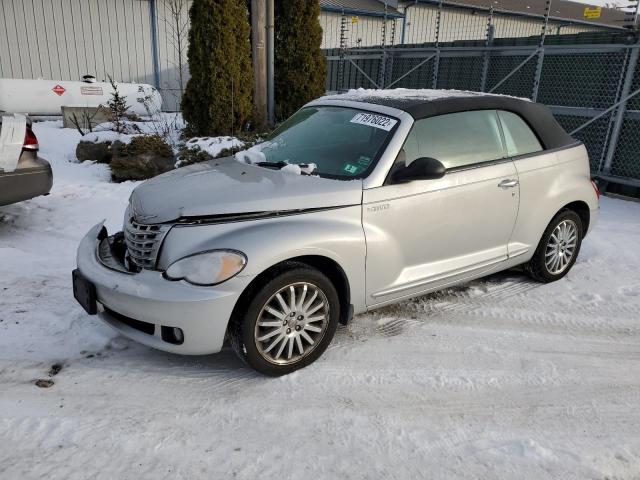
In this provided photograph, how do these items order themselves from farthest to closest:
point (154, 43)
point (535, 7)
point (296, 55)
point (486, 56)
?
point (535, 7), point (154, 43), point (486, 56), point (296, 55)

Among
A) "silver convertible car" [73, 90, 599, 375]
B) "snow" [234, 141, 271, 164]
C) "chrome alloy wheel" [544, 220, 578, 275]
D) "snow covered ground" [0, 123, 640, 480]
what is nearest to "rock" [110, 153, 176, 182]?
"snow covered ground" [0, 123, 640, 480]

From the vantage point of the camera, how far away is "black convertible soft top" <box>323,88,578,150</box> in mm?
3666

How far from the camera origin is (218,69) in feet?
27.2

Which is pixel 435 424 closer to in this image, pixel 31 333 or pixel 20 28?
pixel 31 333

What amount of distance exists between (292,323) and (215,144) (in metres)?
5.21

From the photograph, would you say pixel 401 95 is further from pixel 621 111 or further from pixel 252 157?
pixel 621 111

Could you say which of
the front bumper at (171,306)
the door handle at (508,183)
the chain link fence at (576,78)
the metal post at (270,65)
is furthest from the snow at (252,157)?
the chain link fence at (576,78)

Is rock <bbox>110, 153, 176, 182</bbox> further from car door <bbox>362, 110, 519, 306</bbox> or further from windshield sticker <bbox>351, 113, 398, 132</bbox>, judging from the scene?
car door <bbox>362, 110, 519, 306</bbox>

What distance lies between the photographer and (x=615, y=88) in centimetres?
770

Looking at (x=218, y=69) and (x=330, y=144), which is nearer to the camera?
(x=330, y=144)

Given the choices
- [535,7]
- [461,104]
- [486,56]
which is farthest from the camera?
[535,7]

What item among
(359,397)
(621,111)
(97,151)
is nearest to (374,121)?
(359,397)

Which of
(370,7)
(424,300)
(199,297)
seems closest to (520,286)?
(424,300)

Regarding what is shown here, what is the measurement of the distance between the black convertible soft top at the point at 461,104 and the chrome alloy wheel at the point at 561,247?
73 cm
